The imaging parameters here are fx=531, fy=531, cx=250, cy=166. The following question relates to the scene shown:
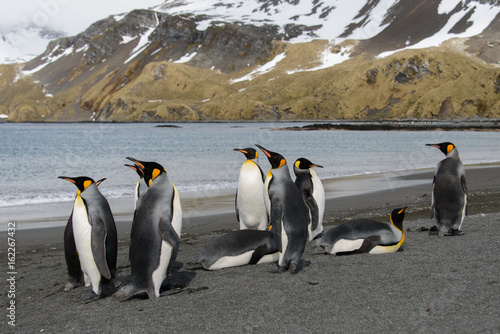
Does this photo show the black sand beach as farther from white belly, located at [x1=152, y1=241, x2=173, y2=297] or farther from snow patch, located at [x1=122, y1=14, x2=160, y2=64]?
snow patch, located at [x1=122, y1=14, x2=160, y2=64]

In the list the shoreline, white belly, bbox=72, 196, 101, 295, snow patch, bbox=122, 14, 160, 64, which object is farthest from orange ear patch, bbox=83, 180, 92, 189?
snow patch, bbox=122, 14, 160, 64

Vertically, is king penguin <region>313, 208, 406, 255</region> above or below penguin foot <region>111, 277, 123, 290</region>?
below

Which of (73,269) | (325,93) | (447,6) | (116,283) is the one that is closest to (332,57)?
(325,93)

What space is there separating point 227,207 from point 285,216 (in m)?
5.58

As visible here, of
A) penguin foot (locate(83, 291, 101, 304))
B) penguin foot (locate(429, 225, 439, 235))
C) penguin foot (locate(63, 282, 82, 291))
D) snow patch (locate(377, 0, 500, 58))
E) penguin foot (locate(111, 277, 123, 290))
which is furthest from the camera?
snow patch (locate(377, 0, 500, 58))

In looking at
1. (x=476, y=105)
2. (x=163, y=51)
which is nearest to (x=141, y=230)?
(x=476, y=105)

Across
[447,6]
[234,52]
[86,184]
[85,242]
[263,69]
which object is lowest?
[263,69]

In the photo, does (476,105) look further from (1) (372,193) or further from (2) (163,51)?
(2) (163,51)

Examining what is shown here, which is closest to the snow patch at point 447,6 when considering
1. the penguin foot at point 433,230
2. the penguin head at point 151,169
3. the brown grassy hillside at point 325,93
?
the brown grassy hillside at point 325,93

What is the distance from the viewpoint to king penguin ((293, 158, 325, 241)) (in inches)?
282

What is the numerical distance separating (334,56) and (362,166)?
133494 millimetres

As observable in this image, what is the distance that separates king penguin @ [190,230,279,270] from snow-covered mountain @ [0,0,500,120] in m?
96.5

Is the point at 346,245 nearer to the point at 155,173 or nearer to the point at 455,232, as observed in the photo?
the point at 455,232

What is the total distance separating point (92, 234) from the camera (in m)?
4.94
